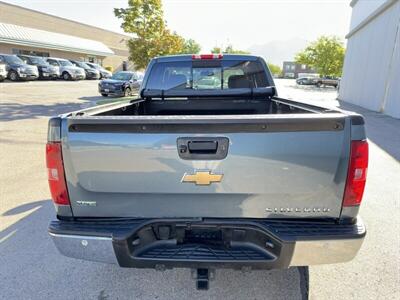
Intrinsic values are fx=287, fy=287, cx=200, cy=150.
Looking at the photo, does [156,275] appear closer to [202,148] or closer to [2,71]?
→ [202,148]

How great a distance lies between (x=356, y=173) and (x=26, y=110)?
1265 centimetres

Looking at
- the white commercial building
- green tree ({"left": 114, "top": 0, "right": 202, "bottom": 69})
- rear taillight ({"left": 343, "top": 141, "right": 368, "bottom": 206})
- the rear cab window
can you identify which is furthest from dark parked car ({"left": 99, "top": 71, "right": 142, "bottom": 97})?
rear taillight ({"left": 343, "top": 141, "right": 368, "bottom": 206})

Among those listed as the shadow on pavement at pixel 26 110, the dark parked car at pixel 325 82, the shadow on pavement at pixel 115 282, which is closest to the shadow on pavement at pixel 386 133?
the shadow on pavement at pixel 115 282

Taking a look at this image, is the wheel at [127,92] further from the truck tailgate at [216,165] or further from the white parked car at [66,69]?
the truck tailgate at [216,165]

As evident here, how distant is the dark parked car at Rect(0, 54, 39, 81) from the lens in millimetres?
22141

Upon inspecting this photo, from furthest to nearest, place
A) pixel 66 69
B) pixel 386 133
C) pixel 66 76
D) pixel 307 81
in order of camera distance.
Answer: pixel 307 81, pixel 66 76, pixel 66 69, pixel 386 133

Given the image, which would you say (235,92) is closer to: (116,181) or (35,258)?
(116,181)

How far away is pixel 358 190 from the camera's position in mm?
1962

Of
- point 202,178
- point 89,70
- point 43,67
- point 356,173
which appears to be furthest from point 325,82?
point 202,178

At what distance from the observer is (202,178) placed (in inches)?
76.3

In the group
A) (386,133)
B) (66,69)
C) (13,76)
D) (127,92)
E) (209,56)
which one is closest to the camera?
(209,56)

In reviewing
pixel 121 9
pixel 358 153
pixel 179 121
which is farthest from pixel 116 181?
pixel 121 9

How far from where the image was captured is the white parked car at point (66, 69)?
94.0 ft

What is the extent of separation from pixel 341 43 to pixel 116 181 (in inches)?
2055
